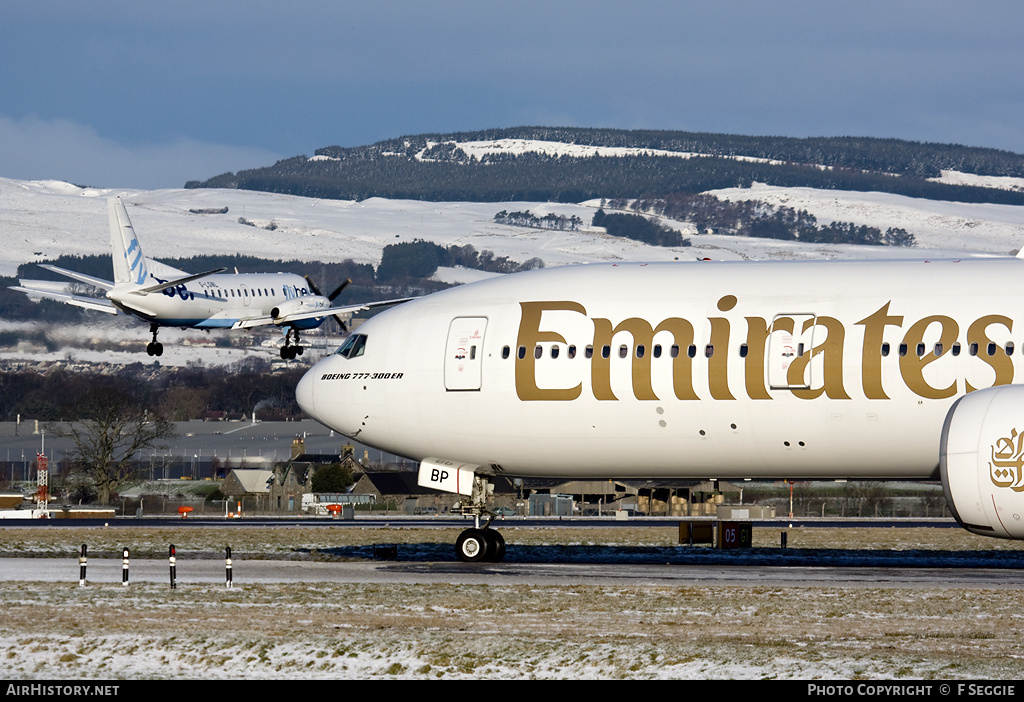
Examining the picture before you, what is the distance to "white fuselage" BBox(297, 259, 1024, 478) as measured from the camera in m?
27.6

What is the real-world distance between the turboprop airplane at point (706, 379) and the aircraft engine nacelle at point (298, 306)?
6944cm

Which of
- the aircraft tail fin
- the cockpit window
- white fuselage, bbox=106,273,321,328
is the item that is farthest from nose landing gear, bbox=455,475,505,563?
the aircraft tail fin

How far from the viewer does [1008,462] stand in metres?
24.5

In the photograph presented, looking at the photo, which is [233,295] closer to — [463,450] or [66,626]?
[463,450]

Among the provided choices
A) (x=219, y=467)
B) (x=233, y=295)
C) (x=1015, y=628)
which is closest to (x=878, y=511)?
(x=233, y=295)

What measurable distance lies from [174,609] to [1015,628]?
12771 mm

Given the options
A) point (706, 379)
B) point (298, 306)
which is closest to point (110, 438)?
point (298, 306)

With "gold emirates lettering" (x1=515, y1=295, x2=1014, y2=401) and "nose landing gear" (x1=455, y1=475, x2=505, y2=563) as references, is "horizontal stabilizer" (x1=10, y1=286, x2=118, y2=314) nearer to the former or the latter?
"nose landing gear" (x1=455, y1=475, x2=505, y2=563)

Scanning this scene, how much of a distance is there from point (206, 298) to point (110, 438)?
47.9 ft

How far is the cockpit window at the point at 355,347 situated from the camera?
32.7 meters

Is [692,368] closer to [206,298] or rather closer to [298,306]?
[298,306]

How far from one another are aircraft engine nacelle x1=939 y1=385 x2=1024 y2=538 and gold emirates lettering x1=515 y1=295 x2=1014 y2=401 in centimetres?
189

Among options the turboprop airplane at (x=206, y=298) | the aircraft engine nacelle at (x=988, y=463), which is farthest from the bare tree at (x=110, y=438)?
the aircraft engine nacelle at (x=988, y=463)

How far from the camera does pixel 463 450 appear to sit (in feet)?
103
